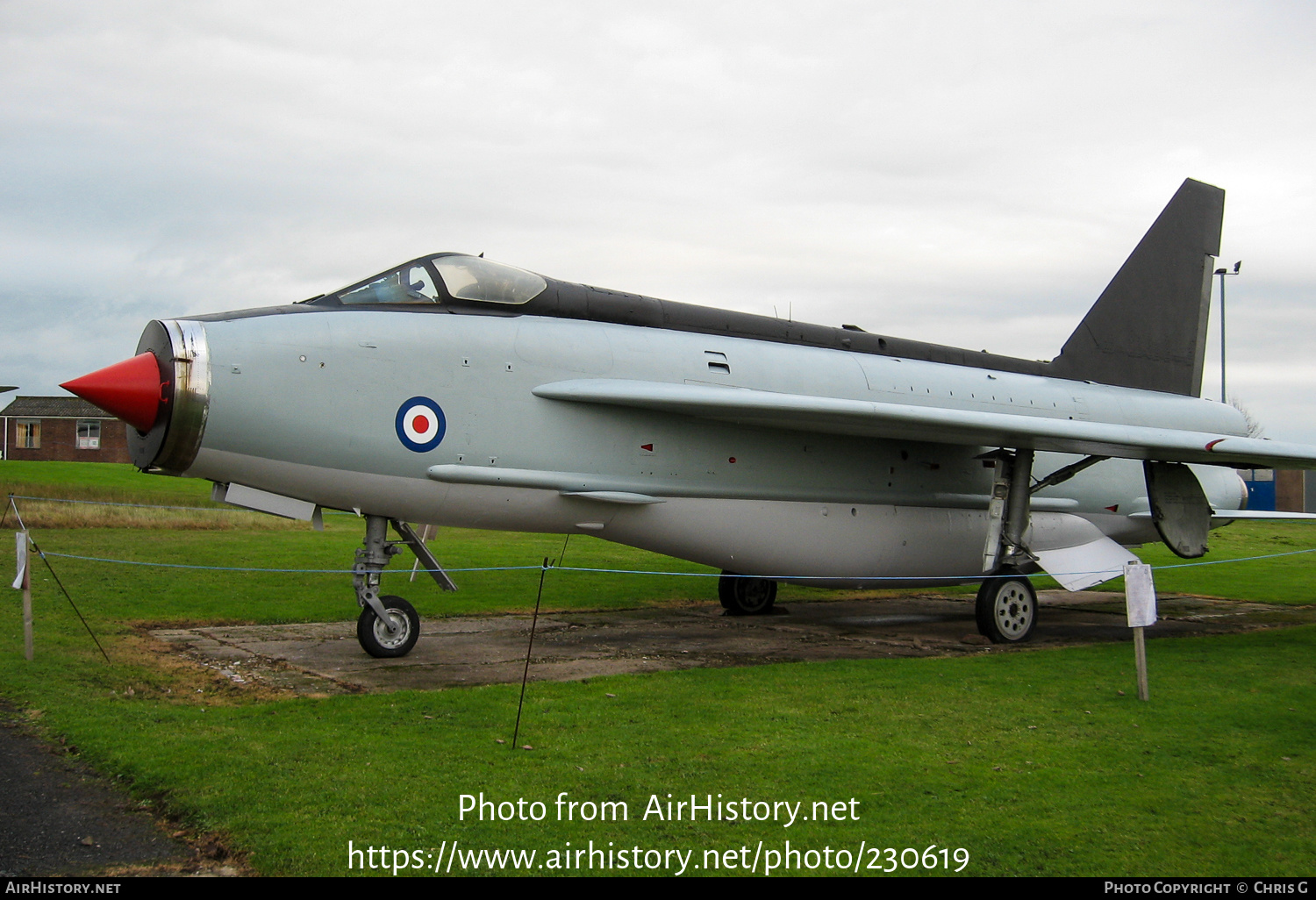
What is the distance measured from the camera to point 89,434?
53.2 meters

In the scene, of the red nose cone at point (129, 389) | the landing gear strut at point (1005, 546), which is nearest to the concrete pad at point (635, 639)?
the landing gear strut at point (1005, 546)

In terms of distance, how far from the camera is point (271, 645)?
940 centimetres

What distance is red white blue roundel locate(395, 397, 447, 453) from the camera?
26.7ft

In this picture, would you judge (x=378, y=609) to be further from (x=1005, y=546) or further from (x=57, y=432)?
(x=57, y=432)

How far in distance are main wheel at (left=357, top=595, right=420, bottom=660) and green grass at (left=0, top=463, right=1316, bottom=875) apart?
1.30m

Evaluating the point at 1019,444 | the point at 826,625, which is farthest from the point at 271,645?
the point at 1019,444

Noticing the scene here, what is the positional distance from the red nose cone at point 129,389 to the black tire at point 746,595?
748cm

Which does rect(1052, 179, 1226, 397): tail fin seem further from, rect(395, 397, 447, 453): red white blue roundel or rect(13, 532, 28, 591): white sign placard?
rect(13, 532, 28, 591): white sign placard

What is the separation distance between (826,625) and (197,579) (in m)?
8.68

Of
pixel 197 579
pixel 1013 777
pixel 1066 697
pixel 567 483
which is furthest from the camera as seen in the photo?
pixel 197 579

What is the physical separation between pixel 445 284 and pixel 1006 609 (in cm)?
689

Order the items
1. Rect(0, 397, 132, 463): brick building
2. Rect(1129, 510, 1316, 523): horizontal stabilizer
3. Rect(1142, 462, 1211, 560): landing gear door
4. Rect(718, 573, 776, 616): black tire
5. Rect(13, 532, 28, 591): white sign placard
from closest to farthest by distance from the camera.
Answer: Rect(13, 532, 28, 591): white sign placard → Rect(1142, 462, 1211, 560): landing gear door → Rect(718, 573, 776, 616): black tire → Rect(1129, 510, 1316, 523): horizontal stabilizer → Rect(0, 397, 132, 463): brick building

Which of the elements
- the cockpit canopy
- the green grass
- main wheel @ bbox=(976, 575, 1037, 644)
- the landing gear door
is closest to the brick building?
the cockpit canopy

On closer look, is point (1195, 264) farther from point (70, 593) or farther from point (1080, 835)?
point (70, 593)
